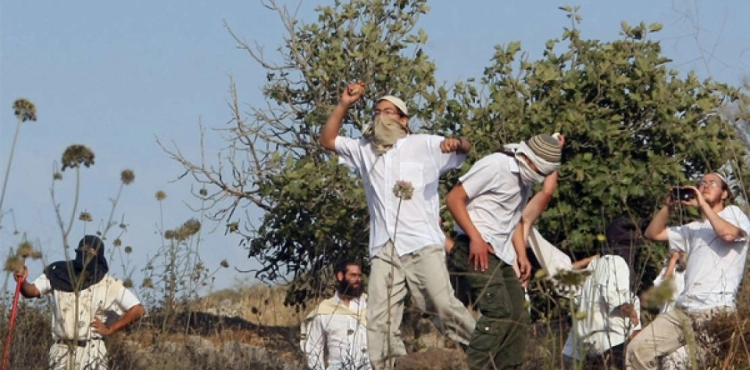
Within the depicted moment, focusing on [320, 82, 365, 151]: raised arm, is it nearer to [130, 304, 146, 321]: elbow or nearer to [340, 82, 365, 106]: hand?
[340, 82, 365, 106]: hand

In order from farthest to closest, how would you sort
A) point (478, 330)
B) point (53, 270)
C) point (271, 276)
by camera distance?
point (271, 276) → point (53, 270) → point (478, 330)

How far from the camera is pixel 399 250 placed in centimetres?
666

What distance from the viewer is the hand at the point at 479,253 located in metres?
6.32

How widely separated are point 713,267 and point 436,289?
1451mm

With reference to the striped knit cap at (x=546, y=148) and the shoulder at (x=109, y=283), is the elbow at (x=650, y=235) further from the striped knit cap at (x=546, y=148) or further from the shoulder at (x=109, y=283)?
the shoulder at (x=109, y=283)

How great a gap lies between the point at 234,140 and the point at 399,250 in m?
4.57

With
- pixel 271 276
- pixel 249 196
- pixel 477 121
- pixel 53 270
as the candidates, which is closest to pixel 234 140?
pixel 249 196

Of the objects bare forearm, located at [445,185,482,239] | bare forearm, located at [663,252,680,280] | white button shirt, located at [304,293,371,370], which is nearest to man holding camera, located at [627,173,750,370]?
bare forearm, located at [663,252,680,280]

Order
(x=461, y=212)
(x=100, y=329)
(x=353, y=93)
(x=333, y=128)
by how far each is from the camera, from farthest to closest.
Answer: (x=100, y=329) → (x=333, y=128) → (x=353, y=93) → (x=461, y=212)

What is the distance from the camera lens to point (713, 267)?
6.77 meters

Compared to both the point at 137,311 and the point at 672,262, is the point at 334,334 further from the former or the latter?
the point at 672,262

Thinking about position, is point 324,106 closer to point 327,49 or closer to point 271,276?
point 327,49

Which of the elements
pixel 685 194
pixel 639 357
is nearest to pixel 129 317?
pixel 639 357

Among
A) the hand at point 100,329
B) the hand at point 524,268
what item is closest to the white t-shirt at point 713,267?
the hand at point 524,268
